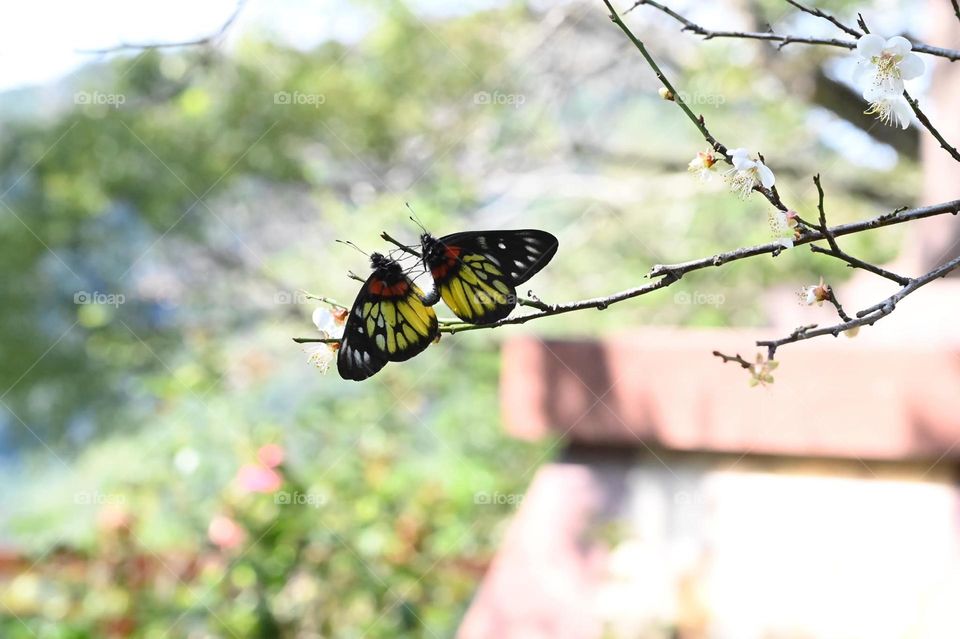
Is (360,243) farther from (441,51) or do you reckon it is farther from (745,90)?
(745,90)

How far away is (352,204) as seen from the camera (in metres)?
5.12

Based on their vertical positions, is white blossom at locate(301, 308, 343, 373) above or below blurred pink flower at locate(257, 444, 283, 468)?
above

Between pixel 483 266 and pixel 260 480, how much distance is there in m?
1.97

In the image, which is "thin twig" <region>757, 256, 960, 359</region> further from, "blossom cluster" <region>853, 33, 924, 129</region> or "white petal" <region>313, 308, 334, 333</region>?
"white petal" <region>313, 308, 334, 333</region>

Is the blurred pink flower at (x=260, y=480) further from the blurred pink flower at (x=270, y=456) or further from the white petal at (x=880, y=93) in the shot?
the white petal at (x=880, y=93)

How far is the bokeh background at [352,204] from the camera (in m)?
4.16

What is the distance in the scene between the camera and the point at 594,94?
559 cm

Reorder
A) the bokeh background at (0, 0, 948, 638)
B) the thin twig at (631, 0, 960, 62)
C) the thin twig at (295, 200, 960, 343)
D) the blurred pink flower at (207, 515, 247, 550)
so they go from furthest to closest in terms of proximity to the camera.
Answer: the bokeh background at (0, 0, 948, 638) < the blurred pink flower at (207, 515, 247, 550) < the thin twig at (631, 0, 960, 62) < the thin twig at (295, 200, 960, 343)

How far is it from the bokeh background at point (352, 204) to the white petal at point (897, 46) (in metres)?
2.68

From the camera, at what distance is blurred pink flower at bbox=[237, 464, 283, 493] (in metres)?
2.54

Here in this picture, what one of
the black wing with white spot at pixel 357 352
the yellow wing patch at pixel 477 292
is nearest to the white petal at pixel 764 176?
the yellow wing patch at pixel 477 292

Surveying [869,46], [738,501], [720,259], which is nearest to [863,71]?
[869,46]

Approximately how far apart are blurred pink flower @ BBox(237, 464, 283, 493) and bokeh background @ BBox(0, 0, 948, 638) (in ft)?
2.35

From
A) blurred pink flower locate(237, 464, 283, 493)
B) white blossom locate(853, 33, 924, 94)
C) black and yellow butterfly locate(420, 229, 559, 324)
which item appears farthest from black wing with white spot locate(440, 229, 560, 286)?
blurred pink flower locate(237, 464, 283, 493)
